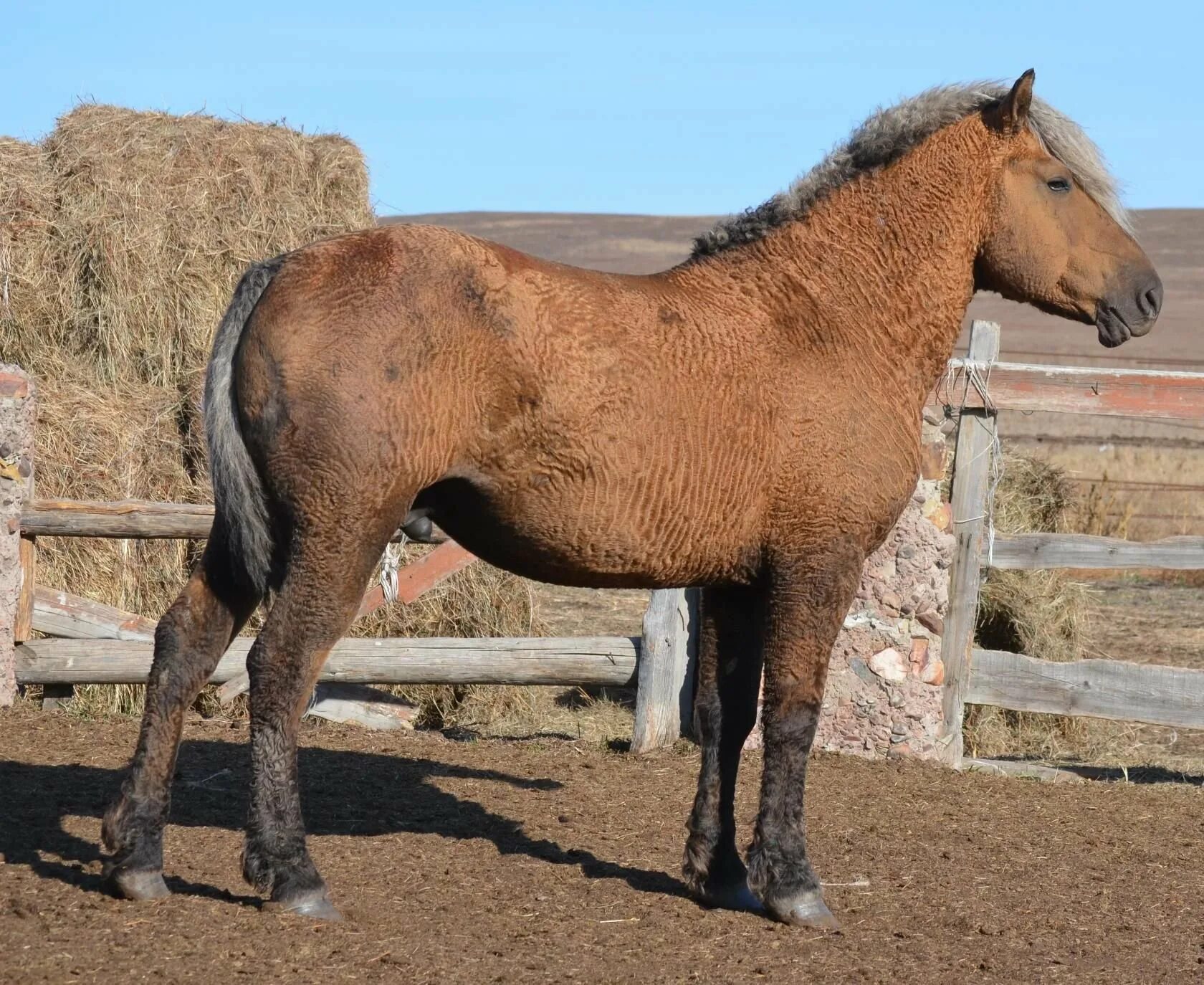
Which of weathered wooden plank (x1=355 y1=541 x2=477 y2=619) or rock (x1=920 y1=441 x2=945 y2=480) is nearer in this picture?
rock (x1=920 y1=441 x2=945 y2=480)

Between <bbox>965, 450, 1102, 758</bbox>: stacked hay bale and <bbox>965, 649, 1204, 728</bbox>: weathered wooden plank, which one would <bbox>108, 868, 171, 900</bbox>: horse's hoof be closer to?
<bbox>965, 649, 1204, 728</bbox>: weathered wooden plank

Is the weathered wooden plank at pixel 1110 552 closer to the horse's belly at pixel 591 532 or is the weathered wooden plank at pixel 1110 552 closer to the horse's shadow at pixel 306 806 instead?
the horse's shadow at pixel 306 806

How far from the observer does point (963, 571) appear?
7.05 m

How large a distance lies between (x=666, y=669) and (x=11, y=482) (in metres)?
3.45

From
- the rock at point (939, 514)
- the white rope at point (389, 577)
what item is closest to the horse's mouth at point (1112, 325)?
the rock at point (939, 514)

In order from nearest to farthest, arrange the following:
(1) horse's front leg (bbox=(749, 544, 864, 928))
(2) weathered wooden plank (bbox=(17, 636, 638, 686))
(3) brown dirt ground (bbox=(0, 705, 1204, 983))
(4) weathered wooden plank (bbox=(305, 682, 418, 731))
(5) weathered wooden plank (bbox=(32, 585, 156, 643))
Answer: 1. (3) brown dirt ground (bbox=(0, 705, 1204, 983))
2. (1) horse's front leg (bbox=(749, 544, 864, 928))
3. (2) weathered wooden plank (bbox=(17, 636, 638, 686))
4. (5) weathered wooden plank (bbox=(32, 585, 156, 643))
5. (4) weathered wooden plank (bbox=(305, 682, 418, 731))

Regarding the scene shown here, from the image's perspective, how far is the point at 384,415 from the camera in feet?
12.4

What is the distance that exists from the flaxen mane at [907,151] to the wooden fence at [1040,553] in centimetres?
217

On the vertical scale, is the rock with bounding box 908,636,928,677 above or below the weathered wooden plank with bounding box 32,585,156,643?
above

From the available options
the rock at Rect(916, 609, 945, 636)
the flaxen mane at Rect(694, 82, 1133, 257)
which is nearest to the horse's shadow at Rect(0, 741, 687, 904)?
the rock at Rect(916, 609, 945, 636)

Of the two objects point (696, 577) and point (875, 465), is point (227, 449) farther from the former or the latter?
point (875, 465)

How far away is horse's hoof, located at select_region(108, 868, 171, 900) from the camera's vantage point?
4.04 meters

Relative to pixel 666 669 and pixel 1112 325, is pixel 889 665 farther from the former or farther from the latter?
pixel 1112 325

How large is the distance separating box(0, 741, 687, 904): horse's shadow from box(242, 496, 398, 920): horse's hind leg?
9.9 inches
